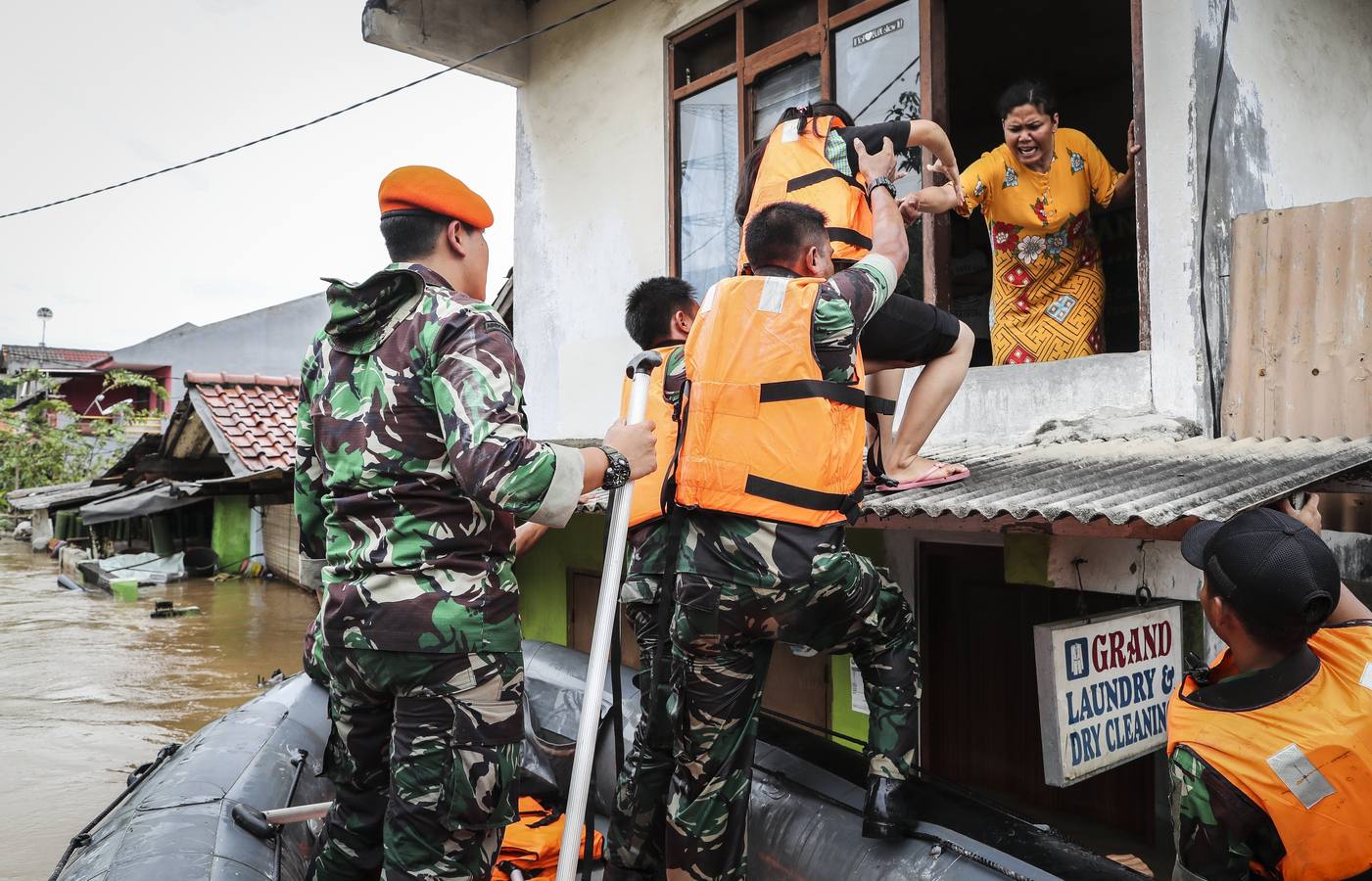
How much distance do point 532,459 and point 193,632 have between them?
598 inches

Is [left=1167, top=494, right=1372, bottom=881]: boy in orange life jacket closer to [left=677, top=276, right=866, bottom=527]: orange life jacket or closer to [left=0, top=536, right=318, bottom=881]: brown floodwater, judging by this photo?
[left=677, top=276, right=866, bottom=527]: orange life jacket

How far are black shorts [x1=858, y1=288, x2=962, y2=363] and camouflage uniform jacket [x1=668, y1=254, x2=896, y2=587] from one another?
16.1 inches

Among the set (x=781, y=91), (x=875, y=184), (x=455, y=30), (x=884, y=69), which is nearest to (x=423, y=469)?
(x=875, y=184)

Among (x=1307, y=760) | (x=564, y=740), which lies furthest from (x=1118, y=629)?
(x=564, y=740)

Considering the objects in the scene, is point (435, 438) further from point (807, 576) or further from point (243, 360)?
point (243, 360)

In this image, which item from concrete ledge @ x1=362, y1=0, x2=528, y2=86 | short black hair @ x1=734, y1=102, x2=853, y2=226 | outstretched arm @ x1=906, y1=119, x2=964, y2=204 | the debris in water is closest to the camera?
short black hair @ x1=734, y1=102, x2=853, y2=226

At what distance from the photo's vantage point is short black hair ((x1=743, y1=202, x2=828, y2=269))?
2889 millimetres

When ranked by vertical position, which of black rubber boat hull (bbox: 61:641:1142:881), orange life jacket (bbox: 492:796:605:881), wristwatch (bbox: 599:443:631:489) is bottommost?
orange life jacket (bbox: 492:796:605:881)

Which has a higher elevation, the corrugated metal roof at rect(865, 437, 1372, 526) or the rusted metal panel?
the rusted metal panel

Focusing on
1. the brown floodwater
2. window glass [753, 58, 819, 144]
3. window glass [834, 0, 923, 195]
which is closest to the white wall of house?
window glass [753, 58, 819, 144]

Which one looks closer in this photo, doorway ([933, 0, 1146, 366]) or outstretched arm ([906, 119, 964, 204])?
outstretched arm ([906, 119, 964, 204])

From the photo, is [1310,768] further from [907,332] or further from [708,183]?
[708,183]

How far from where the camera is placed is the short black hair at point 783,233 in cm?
289

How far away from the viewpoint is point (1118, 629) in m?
3.31
